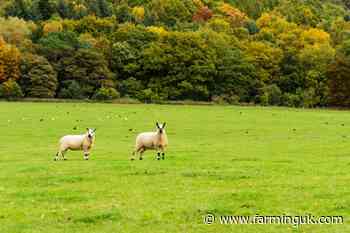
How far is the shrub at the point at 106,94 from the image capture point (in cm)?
10800

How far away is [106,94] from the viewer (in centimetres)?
10825

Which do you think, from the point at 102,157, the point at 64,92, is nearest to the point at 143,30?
the point at 64,92

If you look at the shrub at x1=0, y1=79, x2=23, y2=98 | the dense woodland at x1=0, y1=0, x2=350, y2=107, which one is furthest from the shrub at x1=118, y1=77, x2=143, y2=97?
the shrub at x1=0, y1=79, x2=23, y2=98

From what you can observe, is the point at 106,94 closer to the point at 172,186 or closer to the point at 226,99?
the point at 226,99

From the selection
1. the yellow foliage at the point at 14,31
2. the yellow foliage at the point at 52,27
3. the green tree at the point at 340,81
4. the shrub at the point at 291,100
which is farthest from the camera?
the yellow foliage at the point at 52,27

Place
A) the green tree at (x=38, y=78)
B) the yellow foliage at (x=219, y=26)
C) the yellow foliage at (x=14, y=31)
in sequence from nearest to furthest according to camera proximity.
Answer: the green tree at (x=38, y=78)
the yellow foliage at (x=14, y=31)
the yellow foliage at (x=219, y=26)

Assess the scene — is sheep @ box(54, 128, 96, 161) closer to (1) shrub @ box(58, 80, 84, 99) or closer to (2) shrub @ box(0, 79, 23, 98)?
(2) shrub @ box(0, 79, 23, 98)

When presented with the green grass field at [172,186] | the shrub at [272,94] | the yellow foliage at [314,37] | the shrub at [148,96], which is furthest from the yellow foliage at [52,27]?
the green grass field at [172,186]

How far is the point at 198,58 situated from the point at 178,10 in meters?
82.5

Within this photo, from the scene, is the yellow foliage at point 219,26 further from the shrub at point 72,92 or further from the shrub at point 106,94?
the shrub at point 72,92

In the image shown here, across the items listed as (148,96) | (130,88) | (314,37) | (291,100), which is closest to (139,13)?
(314,37)

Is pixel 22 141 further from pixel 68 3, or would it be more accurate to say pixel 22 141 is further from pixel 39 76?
pixel 68 3

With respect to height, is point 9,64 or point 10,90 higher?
point 9,64

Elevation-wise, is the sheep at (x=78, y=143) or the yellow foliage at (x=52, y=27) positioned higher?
the yellow foliage at (x=52, y=27)
